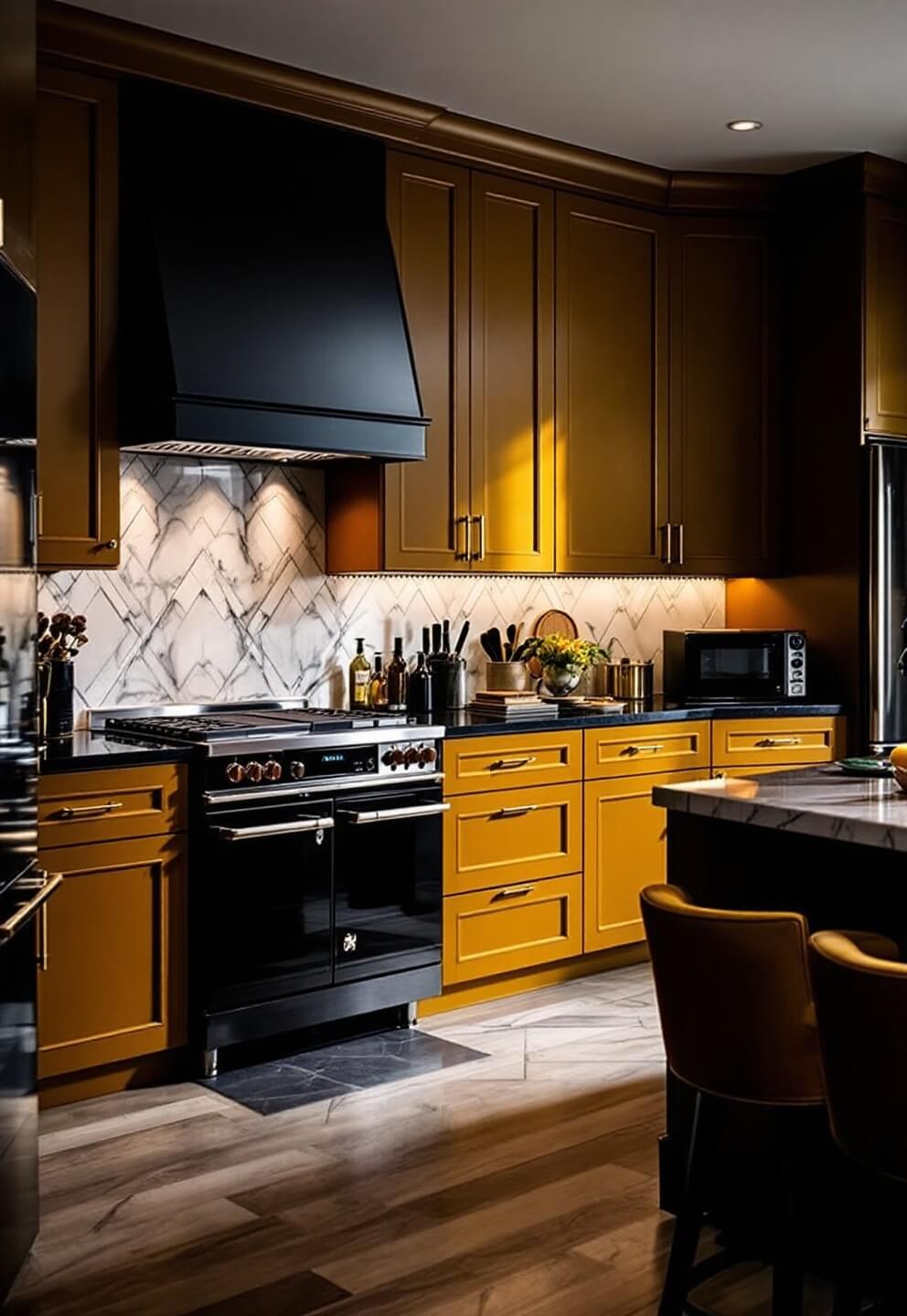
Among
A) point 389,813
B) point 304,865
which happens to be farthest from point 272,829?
point 389,813

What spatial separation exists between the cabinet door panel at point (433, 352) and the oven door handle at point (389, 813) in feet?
2.62

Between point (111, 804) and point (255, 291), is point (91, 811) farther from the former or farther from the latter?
point (255, 291)

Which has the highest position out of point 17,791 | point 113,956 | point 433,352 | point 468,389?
point 433,352

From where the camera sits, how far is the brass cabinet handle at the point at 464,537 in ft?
15.4

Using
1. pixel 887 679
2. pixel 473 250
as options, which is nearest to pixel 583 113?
pixel 473 250

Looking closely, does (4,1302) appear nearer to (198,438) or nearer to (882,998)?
(882,998)

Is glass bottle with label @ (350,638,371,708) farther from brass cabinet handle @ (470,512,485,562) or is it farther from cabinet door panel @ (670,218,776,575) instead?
cabinet door panel @ (670,218,776,575)

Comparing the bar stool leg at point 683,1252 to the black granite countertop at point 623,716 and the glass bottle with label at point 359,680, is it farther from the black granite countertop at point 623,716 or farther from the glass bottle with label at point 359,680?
the glass bottle with label at point 359,680

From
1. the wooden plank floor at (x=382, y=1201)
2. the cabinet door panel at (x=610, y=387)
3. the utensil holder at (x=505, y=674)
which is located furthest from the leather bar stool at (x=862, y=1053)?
the cabinet door panel at (x=610, y=387)

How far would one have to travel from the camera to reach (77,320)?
3.83 m

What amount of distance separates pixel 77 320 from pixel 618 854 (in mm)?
2418

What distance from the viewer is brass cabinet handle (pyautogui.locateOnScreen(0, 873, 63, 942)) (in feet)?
7.54

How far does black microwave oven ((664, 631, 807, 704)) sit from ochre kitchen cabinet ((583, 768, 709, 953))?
0.44 metres

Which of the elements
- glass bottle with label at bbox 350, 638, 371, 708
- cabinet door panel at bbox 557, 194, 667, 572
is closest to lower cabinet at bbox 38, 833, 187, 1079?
glass bottle with label at bbox 350, 638, 371, 708
